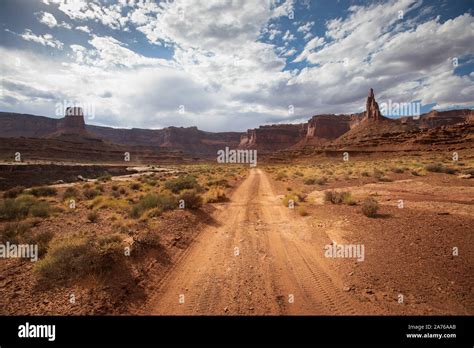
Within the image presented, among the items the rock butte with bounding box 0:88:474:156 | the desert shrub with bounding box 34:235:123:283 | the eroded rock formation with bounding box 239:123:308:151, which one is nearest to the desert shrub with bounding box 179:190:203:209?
the desert shrub with bounding box 34:235:123:283

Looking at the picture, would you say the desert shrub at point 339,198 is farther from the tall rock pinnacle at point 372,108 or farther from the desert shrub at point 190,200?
the tall rock pinnacle at point 372,108

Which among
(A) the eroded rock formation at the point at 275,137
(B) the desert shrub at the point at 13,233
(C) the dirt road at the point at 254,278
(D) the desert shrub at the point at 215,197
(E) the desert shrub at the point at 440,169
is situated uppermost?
(A) the eroded rock formation at the point at 275,137

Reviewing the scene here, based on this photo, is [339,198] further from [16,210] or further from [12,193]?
[12,193]

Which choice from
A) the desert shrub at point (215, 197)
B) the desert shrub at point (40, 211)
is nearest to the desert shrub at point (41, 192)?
the desert shrub at point (40, 211)

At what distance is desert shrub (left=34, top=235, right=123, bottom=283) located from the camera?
4430 millimetres

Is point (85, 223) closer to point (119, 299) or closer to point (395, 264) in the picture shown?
point (119, 299)

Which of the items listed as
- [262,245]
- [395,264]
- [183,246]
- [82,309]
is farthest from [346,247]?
[82,309]

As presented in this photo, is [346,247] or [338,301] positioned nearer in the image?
[338,301]

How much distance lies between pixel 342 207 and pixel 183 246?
7586 millimetres

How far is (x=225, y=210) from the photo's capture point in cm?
1105

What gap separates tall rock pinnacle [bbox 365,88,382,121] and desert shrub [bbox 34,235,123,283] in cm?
11196

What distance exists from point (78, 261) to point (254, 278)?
11.6ft

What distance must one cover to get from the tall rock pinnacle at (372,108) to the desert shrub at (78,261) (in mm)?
111963

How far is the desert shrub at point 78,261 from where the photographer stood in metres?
4.43
